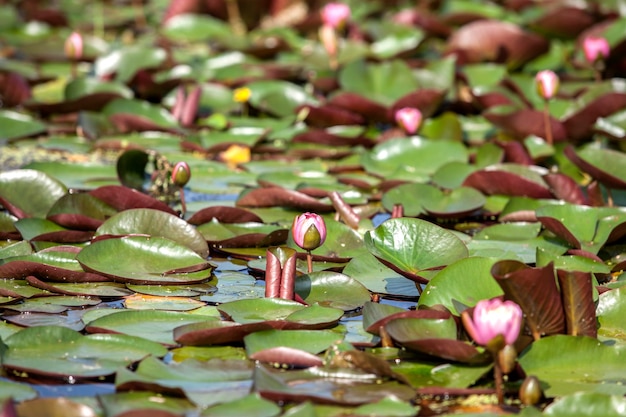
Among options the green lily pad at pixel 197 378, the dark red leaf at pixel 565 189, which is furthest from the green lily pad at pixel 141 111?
the green lily pad at pixel 197 378

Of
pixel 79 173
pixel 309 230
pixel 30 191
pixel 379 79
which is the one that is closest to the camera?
pixel 309 230

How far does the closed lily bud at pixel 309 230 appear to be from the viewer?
2574 mm

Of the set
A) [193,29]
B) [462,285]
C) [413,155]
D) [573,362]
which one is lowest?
[573,362]

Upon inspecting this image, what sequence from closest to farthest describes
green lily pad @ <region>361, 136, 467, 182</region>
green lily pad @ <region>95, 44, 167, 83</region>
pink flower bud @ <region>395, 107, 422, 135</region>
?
green lily pad @ <region>361, 136, 467, 182</region>
pink flower bud @ <region>395, 107, 422, 135</region>
green lily pad @ <region>95, 44, 167, 83</region>

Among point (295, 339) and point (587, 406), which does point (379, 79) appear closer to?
point (295, 339)

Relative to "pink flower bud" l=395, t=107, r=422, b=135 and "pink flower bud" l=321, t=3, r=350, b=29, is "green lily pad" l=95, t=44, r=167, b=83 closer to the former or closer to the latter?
"pink flower bud" l=321, t=3, r=350, b=29

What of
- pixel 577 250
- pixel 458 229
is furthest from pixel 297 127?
pixel 577 250

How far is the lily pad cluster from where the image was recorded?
7.14 feet

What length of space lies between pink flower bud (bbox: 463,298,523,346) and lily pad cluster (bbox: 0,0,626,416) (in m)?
0.15

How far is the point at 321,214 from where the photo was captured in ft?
11.4

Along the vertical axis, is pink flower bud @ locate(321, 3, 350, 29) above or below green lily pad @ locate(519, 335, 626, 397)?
above

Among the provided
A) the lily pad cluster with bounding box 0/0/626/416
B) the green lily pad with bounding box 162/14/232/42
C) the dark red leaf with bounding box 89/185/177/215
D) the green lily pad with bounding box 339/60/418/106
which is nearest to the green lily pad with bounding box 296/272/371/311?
the lily pad cluster with bounding box 0/0/626/416

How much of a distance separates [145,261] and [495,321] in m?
1.18

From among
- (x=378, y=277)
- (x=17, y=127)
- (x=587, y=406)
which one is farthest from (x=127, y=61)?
(x=587, y=406)
